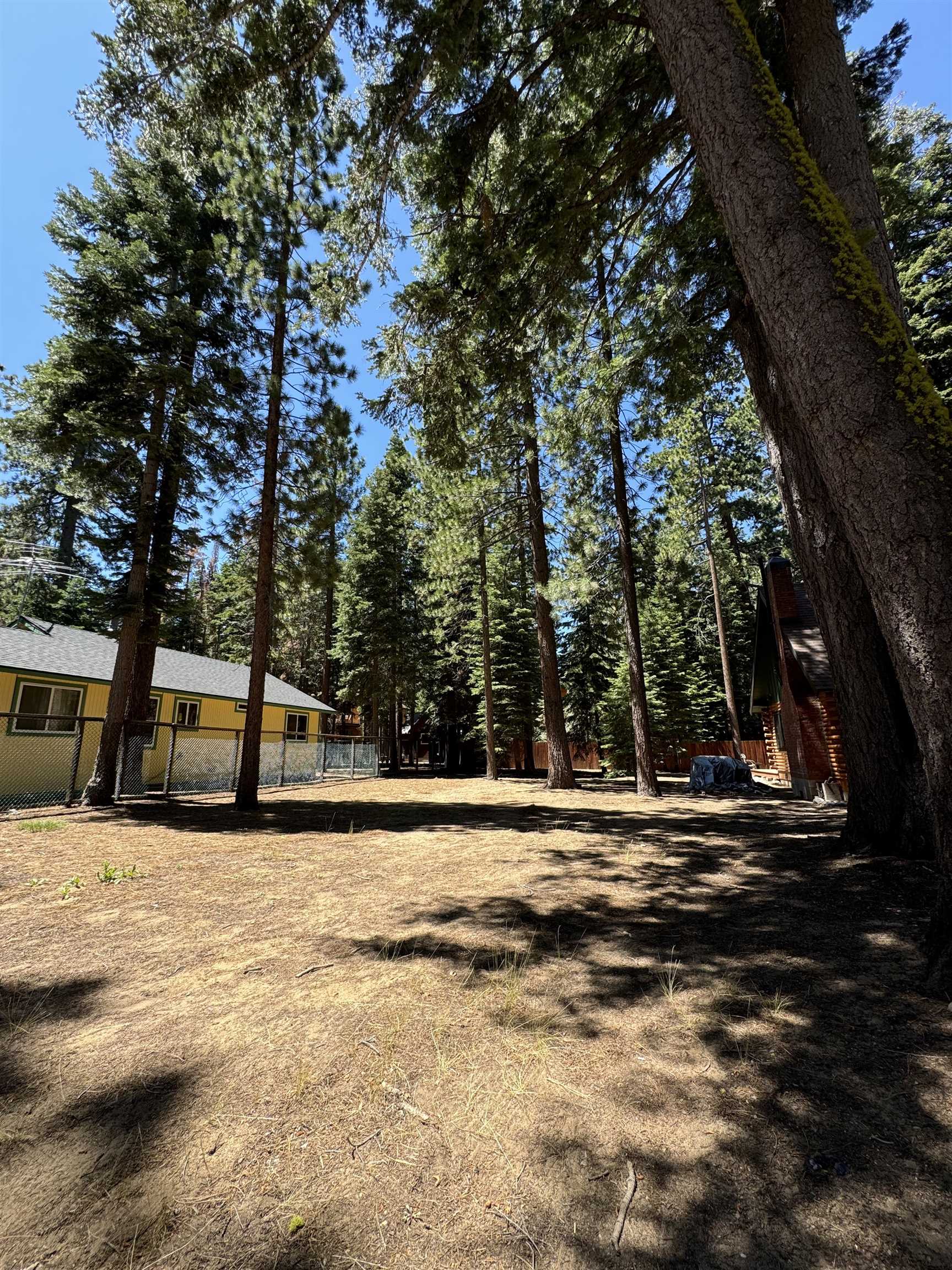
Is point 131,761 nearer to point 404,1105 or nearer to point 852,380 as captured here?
point 404,1105

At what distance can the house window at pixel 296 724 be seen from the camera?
2248cm

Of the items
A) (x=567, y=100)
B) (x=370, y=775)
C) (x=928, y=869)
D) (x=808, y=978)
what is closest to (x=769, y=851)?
(x=928, y=869)

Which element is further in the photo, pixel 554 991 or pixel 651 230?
pixel 651 230

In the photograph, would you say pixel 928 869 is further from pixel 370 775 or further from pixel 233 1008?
pixel 370 775

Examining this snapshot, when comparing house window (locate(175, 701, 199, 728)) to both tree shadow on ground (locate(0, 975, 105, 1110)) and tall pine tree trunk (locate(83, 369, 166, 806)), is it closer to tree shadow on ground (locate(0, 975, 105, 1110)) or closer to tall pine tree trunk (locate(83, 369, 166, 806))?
tall pine tree trunk (locate(83, 369, 166, 806))

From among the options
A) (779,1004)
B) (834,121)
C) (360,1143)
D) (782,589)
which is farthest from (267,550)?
(782,589)

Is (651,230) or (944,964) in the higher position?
(651,230)

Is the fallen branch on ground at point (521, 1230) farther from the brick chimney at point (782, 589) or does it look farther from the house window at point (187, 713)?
the house window at point (187, 713)

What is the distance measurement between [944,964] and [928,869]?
186cm

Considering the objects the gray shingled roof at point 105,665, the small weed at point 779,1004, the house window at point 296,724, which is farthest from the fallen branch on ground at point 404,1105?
the house window at point 296,724

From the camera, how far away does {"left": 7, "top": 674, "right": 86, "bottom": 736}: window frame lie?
41.9 feet

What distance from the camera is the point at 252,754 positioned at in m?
10.9

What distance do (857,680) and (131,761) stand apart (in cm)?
1302

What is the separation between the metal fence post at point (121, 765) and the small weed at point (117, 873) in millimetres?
5886
